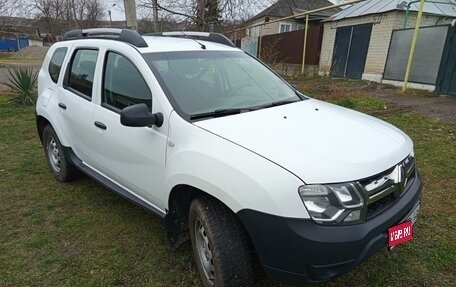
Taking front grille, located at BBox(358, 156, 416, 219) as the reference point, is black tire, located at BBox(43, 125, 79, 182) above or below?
below

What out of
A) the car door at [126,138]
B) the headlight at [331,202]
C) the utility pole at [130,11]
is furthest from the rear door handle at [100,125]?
the utility pole at [130,11]

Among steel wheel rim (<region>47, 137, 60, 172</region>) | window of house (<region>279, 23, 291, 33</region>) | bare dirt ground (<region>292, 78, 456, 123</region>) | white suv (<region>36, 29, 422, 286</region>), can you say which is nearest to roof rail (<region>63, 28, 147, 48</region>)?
white suv (<region>36, 29, 422, 286</region>)

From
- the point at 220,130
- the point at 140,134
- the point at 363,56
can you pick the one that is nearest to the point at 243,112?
the point at 220,130

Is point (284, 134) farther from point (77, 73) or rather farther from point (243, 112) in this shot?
point (77, 73)

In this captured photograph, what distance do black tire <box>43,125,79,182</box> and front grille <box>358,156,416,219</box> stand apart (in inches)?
133

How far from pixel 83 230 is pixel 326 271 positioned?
2.33m

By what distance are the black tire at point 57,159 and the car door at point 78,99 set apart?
351 mm

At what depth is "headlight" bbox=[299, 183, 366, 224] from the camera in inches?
75.2

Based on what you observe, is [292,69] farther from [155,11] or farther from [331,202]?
[331,202]

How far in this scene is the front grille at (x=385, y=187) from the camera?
2.02 meters

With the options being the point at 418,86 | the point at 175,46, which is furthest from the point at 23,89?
the point at 418,86

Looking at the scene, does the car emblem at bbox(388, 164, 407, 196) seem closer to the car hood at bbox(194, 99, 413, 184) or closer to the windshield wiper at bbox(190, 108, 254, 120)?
the car hood at bbox(194, 99, 413, 184)

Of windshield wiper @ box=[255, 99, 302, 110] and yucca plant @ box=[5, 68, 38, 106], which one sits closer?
windshield wiper @ box=[255, 99, 302, 110]

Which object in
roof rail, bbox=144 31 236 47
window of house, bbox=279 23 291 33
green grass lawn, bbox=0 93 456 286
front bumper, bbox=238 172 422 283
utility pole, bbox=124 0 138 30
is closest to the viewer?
front bumper, bbox=238 172 422 283
